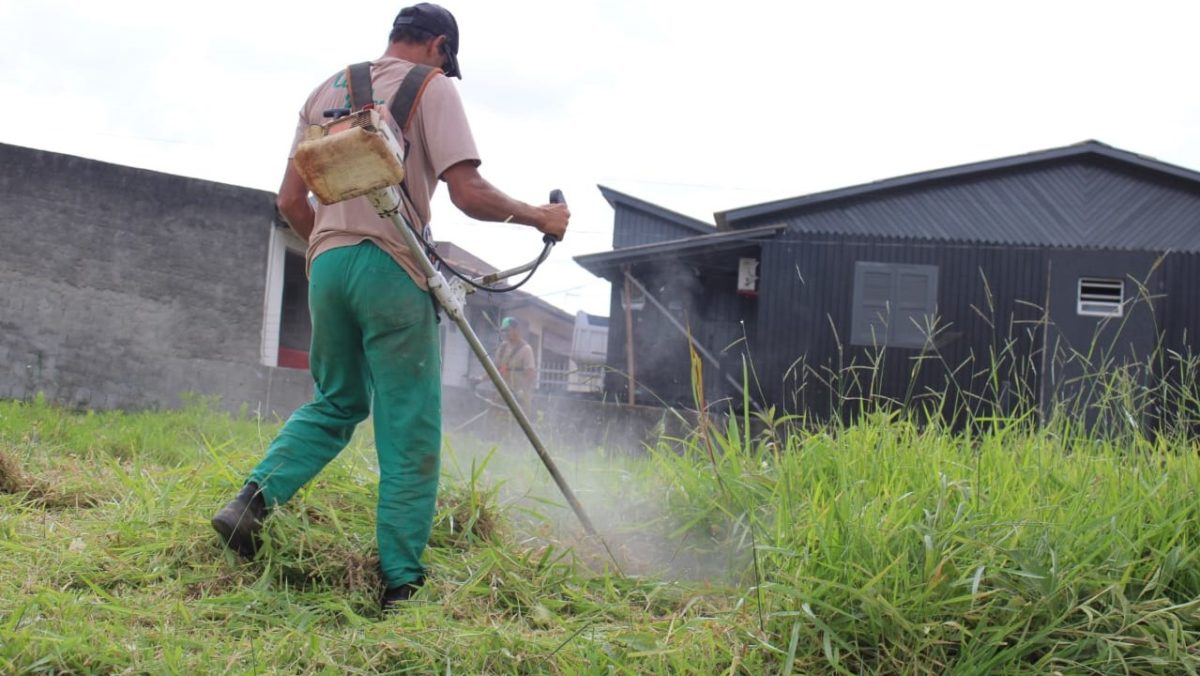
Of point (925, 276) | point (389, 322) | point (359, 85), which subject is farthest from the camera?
point (925, 276)

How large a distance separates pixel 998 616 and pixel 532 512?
149 cm

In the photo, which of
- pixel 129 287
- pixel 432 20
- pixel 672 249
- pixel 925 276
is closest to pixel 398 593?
pixel 432 20

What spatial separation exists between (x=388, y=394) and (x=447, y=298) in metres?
0.30

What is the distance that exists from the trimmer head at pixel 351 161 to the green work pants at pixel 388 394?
1.03ft

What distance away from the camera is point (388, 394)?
106 inches

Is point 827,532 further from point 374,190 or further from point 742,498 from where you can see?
point 374,190

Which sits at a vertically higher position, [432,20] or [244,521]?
[432,20]

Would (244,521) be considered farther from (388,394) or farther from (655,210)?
(655,210)

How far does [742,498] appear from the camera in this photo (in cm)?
296

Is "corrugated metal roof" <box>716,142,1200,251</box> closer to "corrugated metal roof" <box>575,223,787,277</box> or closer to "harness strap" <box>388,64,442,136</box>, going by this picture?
"corrugated metal roof" <box>575,223,787,277</box>

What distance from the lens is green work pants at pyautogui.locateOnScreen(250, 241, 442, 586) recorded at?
264cm

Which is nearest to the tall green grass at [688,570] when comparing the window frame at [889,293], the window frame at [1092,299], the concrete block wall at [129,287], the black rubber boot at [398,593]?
the black rubber boot at [398,593]

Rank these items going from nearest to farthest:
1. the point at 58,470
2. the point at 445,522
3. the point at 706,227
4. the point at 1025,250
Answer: the point at 445,522, the point at 58,470, the point at 1025,250, the point at 706,227

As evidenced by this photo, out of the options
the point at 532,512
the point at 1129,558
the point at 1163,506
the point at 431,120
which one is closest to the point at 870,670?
the point at 1129,558
